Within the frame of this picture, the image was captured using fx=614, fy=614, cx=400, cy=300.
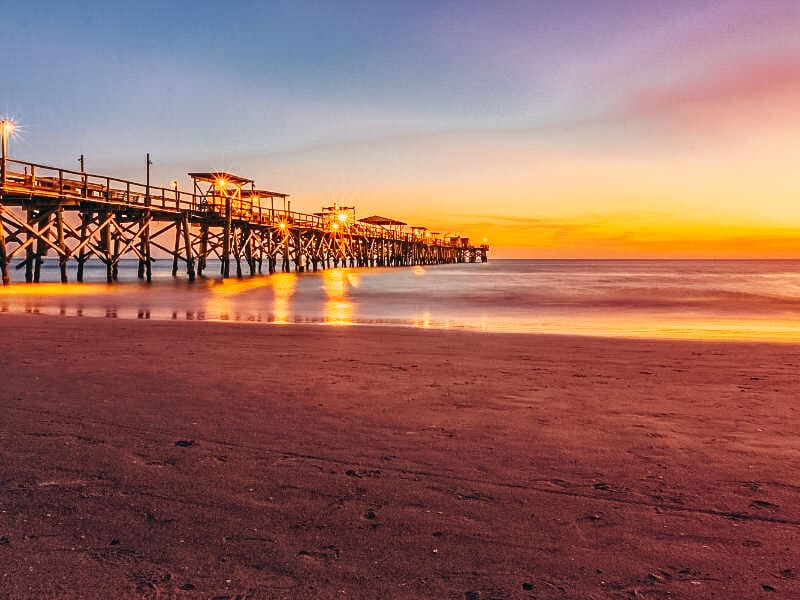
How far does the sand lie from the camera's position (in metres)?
2.76

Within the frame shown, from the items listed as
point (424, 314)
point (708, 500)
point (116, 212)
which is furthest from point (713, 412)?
point (116, 212)

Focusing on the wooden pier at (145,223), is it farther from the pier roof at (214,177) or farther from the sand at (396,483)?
the sand at (396,483)

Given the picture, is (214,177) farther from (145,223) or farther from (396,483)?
(396,483)

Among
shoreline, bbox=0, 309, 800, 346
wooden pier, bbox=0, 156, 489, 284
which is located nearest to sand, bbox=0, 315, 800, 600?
shoreline, bbox=0, 309, 800, 346

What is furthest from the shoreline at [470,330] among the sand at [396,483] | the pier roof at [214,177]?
the pier roof at [214,177]

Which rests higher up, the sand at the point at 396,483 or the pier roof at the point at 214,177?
the pier roof at the point at 214,177

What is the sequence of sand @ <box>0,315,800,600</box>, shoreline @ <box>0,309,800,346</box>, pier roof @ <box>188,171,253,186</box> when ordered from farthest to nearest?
pier roof @ <box>188,171,253,186</box>
shoreline @ <box>0,309,800,346</box>
sand @ <box>0,315,800,600</box>

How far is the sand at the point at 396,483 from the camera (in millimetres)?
2762

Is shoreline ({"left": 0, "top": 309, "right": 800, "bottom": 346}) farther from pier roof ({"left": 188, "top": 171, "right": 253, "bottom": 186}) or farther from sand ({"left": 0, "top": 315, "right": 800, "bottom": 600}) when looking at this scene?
pier roof ({"left": 188, "top": 171, "right": 253, "bottom": 186})

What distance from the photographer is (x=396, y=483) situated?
12.5 ft

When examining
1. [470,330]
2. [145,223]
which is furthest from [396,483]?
[145,223]

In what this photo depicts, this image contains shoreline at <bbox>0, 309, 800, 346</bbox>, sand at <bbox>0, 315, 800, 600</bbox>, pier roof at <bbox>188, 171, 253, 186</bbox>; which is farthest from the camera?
pier roof at <bbox>188, 171, 253, 186</bbox>

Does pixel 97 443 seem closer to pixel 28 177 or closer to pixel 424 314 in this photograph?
pixel 424 314

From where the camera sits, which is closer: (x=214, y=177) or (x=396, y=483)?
(x=396, y=483)
